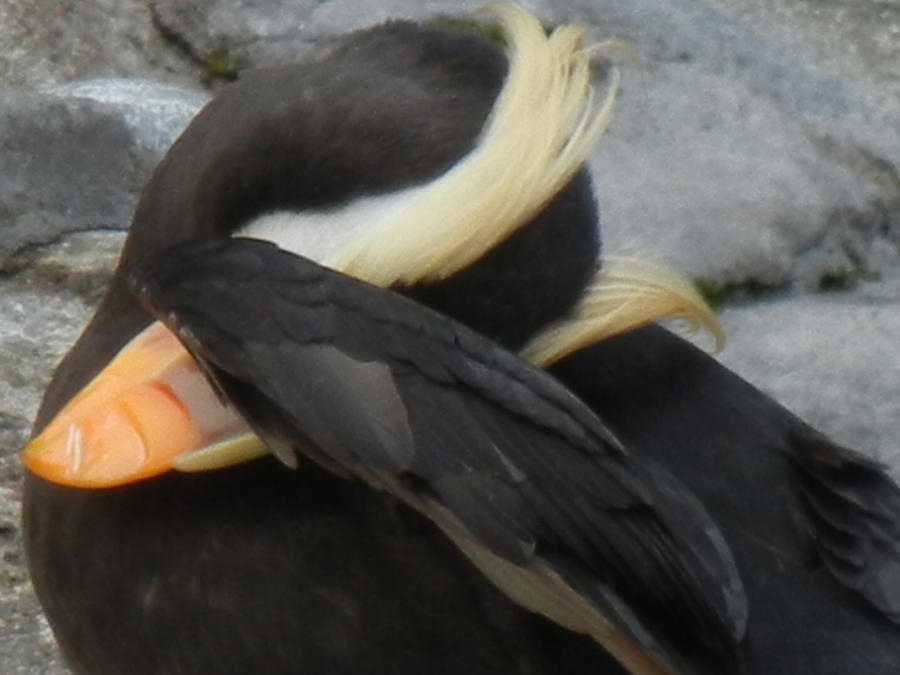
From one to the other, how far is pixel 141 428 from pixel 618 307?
513mm

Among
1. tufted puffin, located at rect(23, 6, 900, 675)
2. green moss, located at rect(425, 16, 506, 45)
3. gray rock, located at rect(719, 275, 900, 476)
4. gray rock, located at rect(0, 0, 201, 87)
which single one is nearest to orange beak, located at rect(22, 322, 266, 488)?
tufted puffin, located at rect(23, 6, 900, 675)

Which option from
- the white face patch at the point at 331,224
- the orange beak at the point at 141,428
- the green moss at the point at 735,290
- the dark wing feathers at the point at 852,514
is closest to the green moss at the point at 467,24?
the green moss at the point at 735,290

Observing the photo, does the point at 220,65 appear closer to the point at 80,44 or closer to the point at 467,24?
the point at 80,44

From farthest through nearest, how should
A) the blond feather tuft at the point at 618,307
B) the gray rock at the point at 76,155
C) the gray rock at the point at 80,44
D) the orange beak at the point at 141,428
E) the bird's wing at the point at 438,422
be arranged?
the gray rock at the point at 80,44, the gray rock at the point at 76,155, the blond feather tuft at the point at 618,307, the orange beak at the point at 141,428, the bird's wing at the point at 438,422

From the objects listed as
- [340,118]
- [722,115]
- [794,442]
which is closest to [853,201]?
[722,115]

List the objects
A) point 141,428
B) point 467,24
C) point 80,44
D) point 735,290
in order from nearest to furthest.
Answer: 1. point 141,428
2. point 735,290
3. point 467,24
4. point 80,44

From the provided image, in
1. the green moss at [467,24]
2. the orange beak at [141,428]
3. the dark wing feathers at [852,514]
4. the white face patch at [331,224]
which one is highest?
the white face patch at [331,224]

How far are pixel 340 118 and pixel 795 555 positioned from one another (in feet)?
2.12

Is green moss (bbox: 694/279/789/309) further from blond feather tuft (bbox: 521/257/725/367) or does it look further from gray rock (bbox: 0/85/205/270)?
blond feather tuft (bbox: 521/257/725/367)

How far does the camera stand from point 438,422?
6.39ft

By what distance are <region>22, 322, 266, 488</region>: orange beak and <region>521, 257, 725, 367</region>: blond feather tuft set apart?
0.32m

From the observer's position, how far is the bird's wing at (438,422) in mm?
1912

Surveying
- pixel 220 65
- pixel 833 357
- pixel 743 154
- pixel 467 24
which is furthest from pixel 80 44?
pixel 833 357

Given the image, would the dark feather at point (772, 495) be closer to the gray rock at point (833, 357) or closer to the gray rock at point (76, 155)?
the gray rock at point (833, 357)
